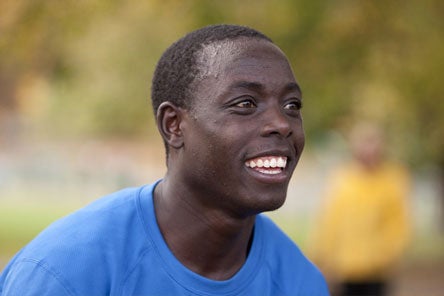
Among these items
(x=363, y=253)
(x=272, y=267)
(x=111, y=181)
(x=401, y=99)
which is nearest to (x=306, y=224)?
(x=111, y=181)

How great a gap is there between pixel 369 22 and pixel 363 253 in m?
3.29

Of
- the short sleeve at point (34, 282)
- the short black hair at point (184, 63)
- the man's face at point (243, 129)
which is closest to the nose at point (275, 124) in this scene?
the man's face at point (243, 129)

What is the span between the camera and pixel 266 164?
293 centimetres

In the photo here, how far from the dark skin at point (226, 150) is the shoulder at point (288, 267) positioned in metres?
0.18

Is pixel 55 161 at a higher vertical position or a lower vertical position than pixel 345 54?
higher

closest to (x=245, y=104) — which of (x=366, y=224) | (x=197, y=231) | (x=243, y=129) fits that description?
(x=243, y=129)

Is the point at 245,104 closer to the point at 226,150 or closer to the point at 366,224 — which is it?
the point at 226,150

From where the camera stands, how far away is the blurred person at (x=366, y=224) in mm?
7430

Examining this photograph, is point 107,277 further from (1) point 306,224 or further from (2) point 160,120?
(1) point 306,224

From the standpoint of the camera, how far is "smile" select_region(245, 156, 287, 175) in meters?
2.92

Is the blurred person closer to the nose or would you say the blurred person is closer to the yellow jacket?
the yellow jacket

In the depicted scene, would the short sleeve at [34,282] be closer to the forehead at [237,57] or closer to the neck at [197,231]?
the neck at [197,231]

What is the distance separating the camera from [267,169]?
2.94 metres

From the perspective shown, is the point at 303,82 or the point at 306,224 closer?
the point at 303,82
